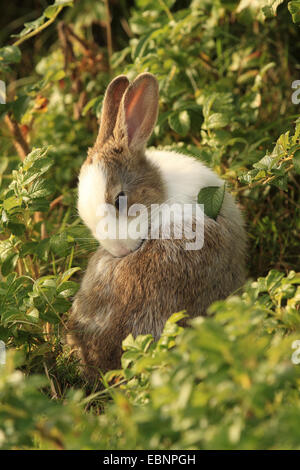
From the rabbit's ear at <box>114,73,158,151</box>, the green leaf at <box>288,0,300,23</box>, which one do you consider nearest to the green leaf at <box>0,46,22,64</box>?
the rabbit's ear at <box>114,73,158,151</box>

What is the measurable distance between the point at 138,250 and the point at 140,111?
0.83 metres

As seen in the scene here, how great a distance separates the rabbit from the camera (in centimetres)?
290

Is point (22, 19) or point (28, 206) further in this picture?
point (22, 19)

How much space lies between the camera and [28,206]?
3.10 m

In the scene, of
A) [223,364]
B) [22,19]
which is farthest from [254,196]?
[22,19]

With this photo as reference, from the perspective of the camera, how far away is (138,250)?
2.98 meters

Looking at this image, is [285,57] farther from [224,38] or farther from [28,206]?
[28,206]

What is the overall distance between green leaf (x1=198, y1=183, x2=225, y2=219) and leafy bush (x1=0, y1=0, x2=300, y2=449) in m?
0.15

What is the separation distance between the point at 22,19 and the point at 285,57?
2.84 metres

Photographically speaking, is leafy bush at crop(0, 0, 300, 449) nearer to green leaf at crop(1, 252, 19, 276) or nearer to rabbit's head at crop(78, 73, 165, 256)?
green leaf at crop(1, 252, 19, 276)

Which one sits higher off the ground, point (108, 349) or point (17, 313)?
point (17, 313)

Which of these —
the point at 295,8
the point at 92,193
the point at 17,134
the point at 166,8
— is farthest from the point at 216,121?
the point at 17,134

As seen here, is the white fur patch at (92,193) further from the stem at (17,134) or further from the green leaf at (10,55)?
the stem at (17,134)

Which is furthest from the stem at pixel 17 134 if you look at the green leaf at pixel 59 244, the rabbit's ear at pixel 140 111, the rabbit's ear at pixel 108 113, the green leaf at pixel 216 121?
the green leaf at pixel 216 121
